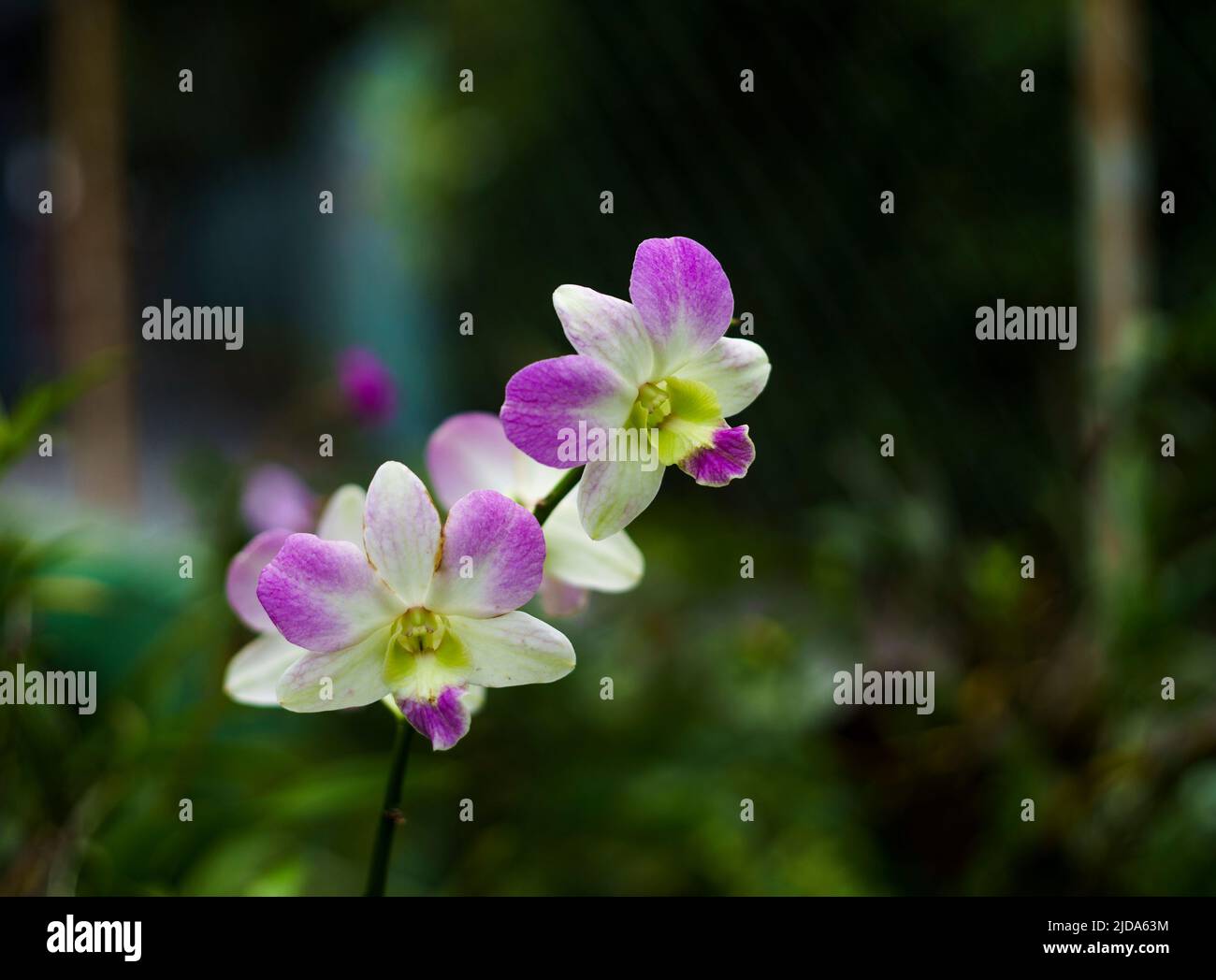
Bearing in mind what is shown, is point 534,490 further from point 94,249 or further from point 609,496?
point 94,249

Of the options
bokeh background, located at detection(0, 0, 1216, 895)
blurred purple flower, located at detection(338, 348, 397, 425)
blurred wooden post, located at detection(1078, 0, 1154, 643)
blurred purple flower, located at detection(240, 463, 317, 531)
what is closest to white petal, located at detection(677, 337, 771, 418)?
bokeh background, located at detection(0, 0, 1216, 895)

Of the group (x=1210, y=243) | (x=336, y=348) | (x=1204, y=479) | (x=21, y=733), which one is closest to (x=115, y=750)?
(x=21, y=733)

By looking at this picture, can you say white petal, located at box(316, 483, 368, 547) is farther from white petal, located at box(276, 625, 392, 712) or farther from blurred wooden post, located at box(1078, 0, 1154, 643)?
blurred wooden post, located at box(1078, 0, 1154, 643)

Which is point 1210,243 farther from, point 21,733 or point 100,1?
point 100,1

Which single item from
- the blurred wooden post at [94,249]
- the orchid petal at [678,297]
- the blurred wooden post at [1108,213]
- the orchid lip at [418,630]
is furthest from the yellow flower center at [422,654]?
the blurred wooden post at [94,249]

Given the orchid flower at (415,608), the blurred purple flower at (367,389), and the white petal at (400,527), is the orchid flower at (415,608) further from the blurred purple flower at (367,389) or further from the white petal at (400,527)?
the blurred purple flower at (367,389)
